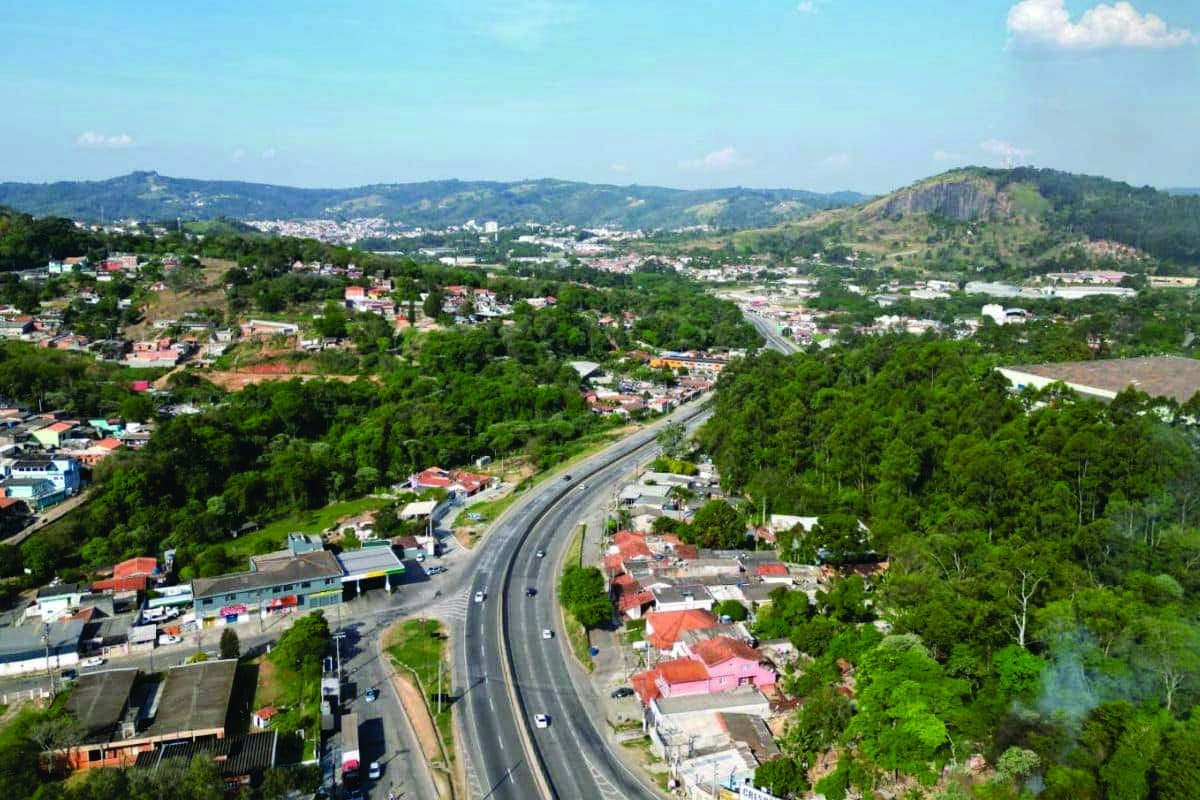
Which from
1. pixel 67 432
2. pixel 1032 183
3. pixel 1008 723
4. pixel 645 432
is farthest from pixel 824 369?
pixel 1032 183

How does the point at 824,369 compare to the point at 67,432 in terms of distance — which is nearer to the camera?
the point at 67,432

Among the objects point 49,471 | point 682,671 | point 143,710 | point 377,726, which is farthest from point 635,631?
point 49,471

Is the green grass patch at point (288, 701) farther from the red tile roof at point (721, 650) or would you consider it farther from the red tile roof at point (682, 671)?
the red tile roof at point (721, 650)

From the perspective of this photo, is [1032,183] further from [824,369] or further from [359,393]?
[359,393]

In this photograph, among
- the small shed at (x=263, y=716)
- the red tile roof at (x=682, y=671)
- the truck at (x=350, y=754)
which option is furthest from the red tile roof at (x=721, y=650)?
the small shed at (x=263, y=716)

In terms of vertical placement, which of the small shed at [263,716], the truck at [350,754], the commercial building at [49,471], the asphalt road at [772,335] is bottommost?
the small shed at [263,716]

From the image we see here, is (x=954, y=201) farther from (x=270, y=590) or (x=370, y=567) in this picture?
(x=270, y=590)

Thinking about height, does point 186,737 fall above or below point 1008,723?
below

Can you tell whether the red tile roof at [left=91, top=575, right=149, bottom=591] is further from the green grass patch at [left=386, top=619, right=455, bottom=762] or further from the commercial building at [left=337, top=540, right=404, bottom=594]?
the green grass patch at [left=386, top=619, right=455, bottom=762]
